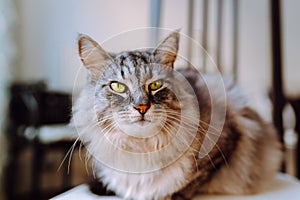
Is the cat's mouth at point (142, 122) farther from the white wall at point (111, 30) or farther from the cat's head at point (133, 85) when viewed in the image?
the white wall at point (111, 30)

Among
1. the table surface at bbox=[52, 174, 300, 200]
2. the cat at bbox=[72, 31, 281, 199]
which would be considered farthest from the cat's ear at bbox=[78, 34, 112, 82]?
the table surface at bbox=[52, 174, 300, 200]

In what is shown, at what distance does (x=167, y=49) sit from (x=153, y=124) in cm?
11

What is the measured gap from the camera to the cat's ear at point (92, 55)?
43cm

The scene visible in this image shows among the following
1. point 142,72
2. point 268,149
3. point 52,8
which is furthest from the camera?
point 52,8

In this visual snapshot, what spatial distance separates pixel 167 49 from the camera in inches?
17.4

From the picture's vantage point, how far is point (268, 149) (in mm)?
719

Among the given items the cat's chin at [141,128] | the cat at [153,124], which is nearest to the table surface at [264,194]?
the cat at [153,124]

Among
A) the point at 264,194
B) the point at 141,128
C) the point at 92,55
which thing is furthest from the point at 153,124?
the point at 264,194

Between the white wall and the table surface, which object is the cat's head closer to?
the white wall

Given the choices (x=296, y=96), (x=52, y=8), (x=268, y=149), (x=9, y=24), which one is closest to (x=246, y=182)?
(x=268, y=149)

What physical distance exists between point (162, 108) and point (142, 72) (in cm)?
6

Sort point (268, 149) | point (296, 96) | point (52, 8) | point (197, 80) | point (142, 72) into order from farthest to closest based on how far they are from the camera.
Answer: point (296, 96) → point (52, 8) → point (268, 149) → point (197, 80) → point (142, 72)

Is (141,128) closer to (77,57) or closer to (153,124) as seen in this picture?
(153,124)

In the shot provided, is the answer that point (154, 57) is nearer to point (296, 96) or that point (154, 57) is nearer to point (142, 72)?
point (142, 72)
